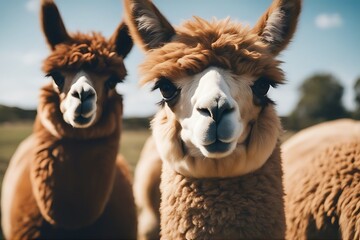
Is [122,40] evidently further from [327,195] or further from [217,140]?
[327,195]

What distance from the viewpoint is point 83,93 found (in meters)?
3.14

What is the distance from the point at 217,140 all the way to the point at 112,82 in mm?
1891

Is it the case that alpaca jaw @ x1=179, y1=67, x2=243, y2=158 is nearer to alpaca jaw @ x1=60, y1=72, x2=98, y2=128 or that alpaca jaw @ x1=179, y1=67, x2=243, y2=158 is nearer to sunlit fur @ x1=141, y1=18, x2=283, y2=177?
sunlit fur @ x1=141, y1=18, x2=283, y2=177

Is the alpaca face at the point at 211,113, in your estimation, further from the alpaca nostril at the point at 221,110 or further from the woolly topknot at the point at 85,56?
the woolly topknot at the point at 85,56

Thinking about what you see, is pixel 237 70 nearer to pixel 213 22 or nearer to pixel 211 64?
pixel 211 64

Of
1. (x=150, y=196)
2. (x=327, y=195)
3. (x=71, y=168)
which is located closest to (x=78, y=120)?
(x=71, y=168)

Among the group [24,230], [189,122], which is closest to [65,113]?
[24,230]

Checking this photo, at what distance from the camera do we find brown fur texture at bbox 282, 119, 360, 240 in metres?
2.60

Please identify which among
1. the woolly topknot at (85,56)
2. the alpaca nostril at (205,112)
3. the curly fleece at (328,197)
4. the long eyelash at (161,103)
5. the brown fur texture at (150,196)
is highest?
the woolly topknot at (85,56)

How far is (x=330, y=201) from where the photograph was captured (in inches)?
107

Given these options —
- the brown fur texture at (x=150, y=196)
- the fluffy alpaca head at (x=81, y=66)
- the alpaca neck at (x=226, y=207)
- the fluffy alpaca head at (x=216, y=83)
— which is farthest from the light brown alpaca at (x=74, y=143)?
the brown fur texture at (x=150, y=196)

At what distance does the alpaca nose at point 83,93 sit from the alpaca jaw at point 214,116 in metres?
1.34

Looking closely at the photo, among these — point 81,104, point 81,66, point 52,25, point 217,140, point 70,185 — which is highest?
point 52,25

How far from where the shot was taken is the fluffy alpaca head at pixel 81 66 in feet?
10.5
